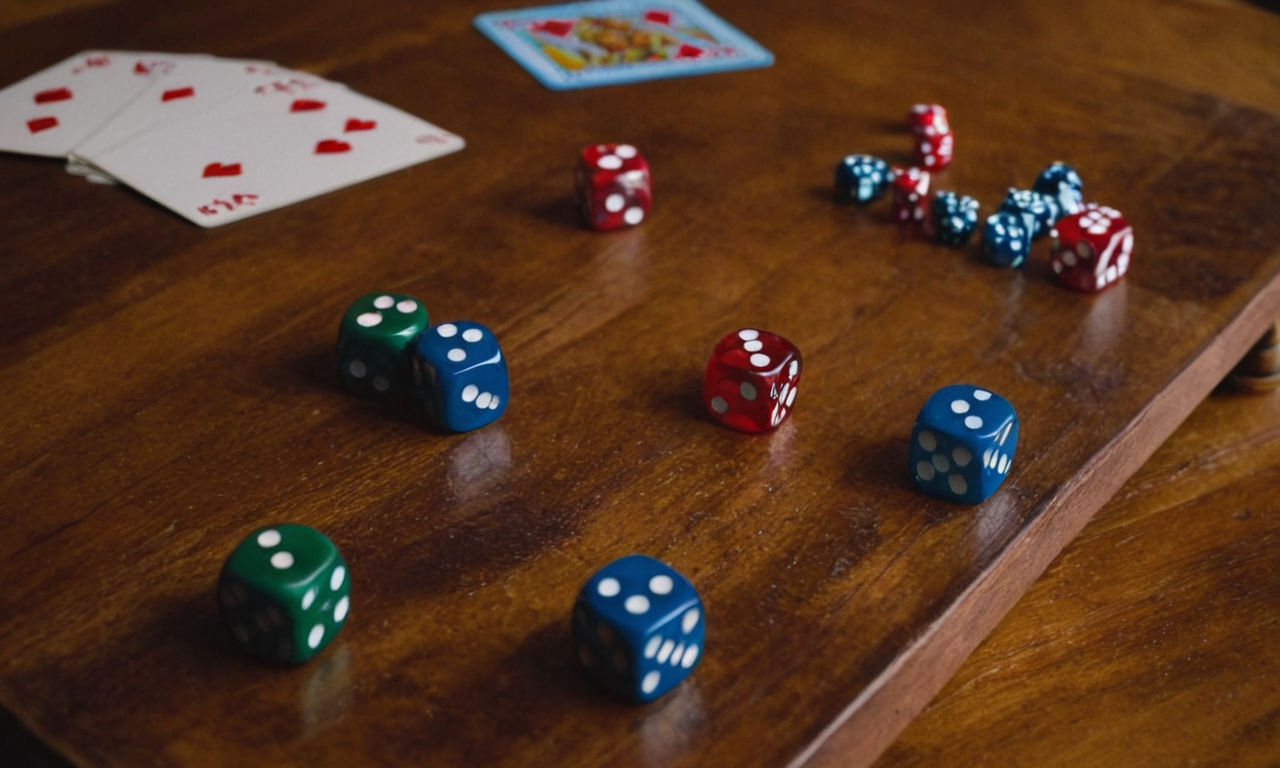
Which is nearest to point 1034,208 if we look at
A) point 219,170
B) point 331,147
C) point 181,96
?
point 331,147

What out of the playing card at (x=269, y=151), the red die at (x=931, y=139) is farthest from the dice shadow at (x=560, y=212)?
the red die at (x=931, y=139)

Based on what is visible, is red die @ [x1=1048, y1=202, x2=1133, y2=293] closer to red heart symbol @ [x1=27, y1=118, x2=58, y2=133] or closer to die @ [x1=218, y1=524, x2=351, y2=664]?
die @ [x1=218, y1=524, x2=351, y2=664]

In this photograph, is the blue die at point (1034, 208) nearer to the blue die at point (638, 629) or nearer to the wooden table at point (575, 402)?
the wooden table at point (575, 402)

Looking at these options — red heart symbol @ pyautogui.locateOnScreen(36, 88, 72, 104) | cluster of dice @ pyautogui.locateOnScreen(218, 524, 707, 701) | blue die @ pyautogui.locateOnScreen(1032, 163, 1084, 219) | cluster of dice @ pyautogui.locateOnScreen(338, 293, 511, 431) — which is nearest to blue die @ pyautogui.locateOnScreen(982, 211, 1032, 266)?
blue die @ pyautogui.locateOnScreen(1032, 163, 1084, 219)

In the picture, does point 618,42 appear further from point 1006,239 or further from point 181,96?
point 1006,239

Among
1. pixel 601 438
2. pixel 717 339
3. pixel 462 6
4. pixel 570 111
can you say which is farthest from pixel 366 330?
pixel 462 6

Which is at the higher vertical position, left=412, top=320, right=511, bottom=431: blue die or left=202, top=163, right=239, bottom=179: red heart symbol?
left=412, top=320, right=511, bottom=431: blue die
